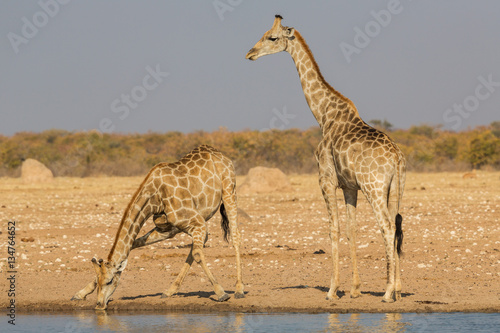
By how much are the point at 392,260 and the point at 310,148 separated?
142ft

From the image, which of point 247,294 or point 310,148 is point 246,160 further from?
point 247,294

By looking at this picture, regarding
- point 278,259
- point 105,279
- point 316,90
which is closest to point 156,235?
point 105,279

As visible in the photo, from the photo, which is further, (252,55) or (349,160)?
(252,55)

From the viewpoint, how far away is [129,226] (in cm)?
1060

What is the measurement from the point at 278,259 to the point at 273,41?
4.65 metres

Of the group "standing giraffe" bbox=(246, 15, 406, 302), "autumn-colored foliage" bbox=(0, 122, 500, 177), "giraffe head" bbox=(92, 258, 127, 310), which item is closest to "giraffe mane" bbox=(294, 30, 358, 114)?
"standing giraffe" bbox=(246, 15, 406, 302)

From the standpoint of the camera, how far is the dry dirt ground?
36.3ft

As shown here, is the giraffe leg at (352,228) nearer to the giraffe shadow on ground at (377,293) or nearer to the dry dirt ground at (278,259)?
the dry dirt ground at (278,259)

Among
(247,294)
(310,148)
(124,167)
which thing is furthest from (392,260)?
(310,148)

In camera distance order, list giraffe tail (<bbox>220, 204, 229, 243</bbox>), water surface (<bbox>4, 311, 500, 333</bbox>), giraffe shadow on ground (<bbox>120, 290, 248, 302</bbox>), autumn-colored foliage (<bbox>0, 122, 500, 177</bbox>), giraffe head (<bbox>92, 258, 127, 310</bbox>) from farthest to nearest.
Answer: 1. autumn-colored foliage (<bbox>0, 122, 500, 177</bbox>)
2. giraffe tail (<bbox>220, 204, 229, 243</bbox>)
3. giraffe shadow on ground (<bbox>120, 290, 248, 302</bbox>)
4. giraffe head (<bbox>92, 258, 127, 310</bbox>)
5. water surface (<bbox>4, 311, 500, 333</bbox>)

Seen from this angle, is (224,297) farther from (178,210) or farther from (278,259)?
(278,259)

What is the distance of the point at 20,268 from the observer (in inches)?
551

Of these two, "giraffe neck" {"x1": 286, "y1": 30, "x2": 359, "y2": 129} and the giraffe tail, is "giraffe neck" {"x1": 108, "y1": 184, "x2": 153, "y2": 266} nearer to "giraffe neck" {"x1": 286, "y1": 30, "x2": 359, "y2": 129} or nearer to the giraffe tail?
the giraffe tail

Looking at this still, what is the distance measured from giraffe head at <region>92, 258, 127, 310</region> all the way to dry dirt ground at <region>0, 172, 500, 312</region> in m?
0.60
